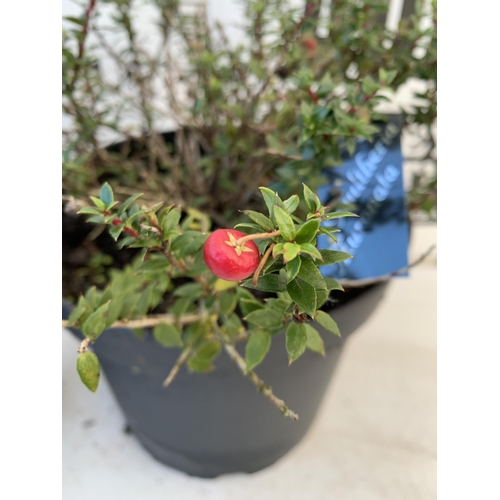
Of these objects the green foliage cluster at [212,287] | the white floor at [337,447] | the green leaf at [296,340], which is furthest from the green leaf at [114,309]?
the white floor at [337,447]

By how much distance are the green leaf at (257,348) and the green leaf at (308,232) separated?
12cm

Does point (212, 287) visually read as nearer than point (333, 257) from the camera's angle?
No

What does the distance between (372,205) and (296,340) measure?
283mm

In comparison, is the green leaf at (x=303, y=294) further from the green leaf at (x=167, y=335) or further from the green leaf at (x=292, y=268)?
the green leaf at (x=167, y=335)

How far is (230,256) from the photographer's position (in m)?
0.19

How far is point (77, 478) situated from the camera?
512 millimetres

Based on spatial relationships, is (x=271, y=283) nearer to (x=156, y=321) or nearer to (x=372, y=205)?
(x=156, y=321)

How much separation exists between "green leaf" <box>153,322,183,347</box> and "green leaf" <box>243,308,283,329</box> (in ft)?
0.34

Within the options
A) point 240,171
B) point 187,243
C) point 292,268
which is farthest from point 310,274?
point 240,171

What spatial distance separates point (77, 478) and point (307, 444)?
0.26m

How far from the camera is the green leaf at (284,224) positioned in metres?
0.20

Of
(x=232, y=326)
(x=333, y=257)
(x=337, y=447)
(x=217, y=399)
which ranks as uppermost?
(x=333, y=257)
